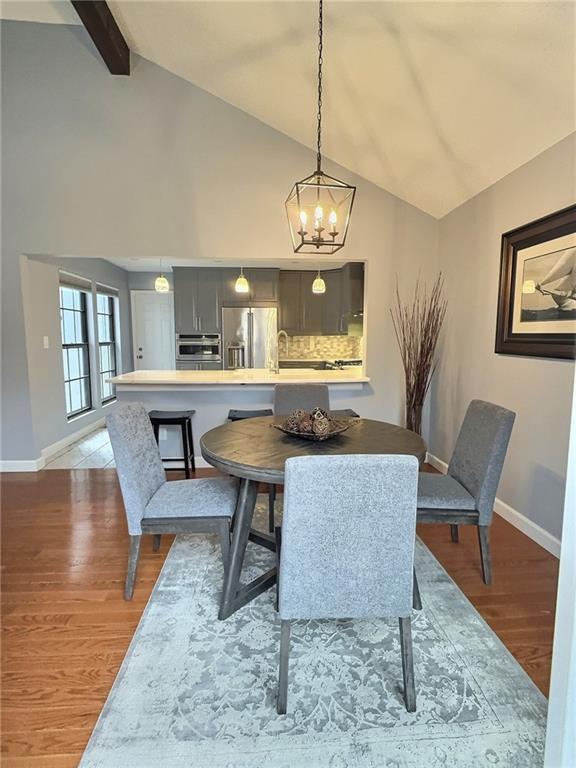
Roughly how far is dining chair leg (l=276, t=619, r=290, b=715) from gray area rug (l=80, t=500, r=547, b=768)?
0.04 metres

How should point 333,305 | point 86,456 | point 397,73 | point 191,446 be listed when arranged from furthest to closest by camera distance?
point 333,305 < point 86,456 < point 191,446 < point 397,73

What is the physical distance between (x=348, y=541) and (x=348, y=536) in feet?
0.06

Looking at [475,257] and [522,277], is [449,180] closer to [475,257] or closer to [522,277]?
[475,257]

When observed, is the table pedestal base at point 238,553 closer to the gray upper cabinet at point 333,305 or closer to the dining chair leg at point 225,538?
the dining chair leg at point 225,538

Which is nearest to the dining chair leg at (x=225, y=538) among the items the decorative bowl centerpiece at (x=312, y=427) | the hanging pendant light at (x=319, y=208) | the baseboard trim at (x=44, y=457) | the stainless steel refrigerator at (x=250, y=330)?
the decorative bowl centerpiece at (x=312, y=427)

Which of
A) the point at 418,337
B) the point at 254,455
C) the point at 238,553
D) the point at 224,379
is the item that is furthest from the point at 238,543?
the point at 418,337

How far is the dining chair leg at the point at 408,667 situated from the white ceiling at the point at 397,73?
2.51 m

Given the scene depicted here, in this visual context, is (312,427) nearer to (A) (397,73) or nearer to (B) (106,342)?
(A) (397,73)

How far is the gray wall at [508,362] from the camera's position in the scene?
235 centimetres

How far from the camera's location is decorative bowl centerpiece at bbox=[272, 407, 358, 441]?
6.60 ft

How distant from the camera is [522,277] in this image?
2652mm

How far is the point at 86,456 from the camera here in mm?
4398

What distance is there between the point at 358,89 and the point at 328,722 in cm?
334

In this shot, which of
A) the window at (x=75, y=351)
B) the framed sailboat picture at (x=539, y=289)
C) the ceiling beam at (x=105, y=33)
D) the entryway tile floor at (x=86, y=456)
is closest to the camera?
the framed sailboat picture at (x=539, y=289)
